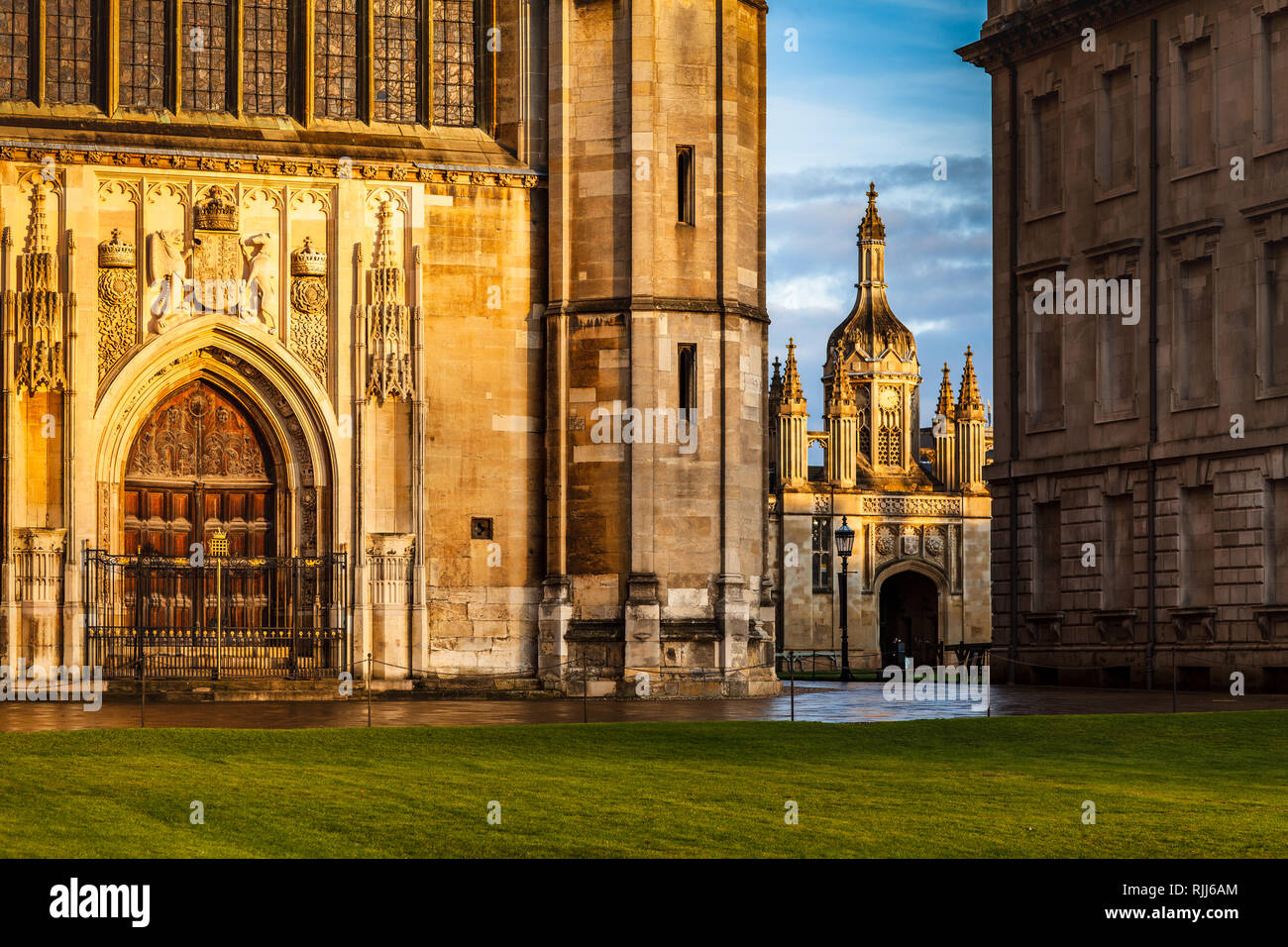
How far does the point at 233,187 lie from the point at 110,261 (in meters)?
2.43

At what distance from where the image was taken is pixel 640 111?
35.6 m

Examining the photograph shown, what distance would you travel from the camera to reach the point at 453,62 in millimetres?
37375

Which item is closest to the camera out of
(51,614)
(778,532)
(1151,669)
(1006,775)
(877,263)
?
(1006,775)

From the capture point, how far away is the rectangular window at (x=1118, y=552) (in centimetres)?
4400

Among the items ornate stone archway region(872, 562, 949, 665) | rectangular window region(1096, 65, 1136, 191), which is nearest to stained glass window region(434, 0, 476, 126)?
rectangular window region(1096, 65, 1136, 191)

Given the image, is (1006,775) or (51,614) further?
(51,614)

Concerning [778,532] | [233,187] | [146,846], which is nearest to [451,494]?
[233,187]

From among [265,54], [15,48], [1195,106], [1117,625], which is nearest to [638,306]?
[265,54]

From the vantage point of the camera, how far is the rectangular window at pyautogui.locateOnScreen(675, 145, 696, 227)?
35.9 m

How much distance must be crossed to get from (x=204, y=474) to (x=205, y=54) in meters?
7.29

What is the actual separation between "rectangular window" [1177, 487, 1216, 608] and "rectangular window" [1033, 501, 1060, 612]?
4553 millimetres

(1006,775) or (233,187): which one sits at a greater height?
(233,187)

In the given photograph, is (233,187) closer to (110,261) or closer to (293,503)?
(110,261)

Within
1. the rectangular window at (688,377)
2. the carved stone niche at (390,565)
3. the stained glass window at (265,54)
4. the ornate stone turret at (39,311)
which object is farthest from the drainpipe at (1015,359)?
the ornate stone turret at (39,311)
